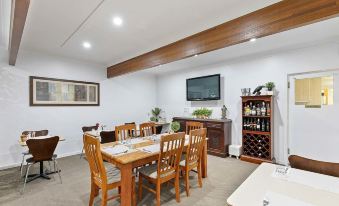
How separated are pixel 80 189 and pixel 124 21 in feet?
9.01

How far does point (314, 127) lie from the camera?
353 cm

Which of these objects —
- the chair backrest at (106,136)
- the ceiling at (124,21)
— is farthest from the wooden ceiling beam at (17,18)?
the chair backrest at (106,136)

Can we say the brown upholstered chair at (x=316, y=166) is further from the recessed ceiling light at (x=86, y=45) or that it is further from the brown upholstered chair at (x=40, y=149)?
the recessed ceiling light at (x=86, y=45)

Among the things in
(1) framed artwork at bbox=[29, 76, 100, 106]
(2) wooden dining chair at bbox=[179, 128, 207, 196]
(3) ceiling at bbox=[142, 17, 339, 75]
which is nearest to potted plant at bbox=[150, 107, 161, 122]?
(1) framed artwork at bbox=[29, 76, 100, 106]

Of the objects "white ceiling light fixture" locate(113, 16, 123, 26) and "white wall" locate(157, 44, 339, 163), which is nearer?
"white ceiling light fixture" locate(113, 16, 123, 26)

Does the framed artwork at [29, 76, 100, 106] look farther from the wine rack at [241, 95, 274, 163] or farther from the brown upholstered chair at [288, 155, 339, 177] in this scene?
the brown upholstered chair at [288, 155, 339, 177]

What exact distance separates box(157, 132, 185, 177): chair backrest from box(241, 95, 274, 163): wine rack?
241cm

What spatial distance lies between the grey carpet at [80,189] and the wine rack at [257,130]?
367mm

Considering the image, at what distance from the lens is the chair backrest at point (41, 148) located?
9.21 ft

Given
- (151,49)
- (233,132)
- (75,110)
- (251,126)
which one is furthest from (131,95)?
(251,126)

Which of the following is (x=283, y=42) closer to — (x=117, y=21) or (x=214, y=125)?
(x=214, y=125)

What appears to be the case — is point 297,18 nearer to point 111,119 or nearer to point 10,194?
point 10,194

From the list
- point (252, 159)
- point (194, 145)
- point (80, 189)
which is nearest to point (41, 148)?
point (80, 189)

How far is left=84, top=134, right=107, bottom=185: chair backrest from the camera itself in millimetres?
1969
